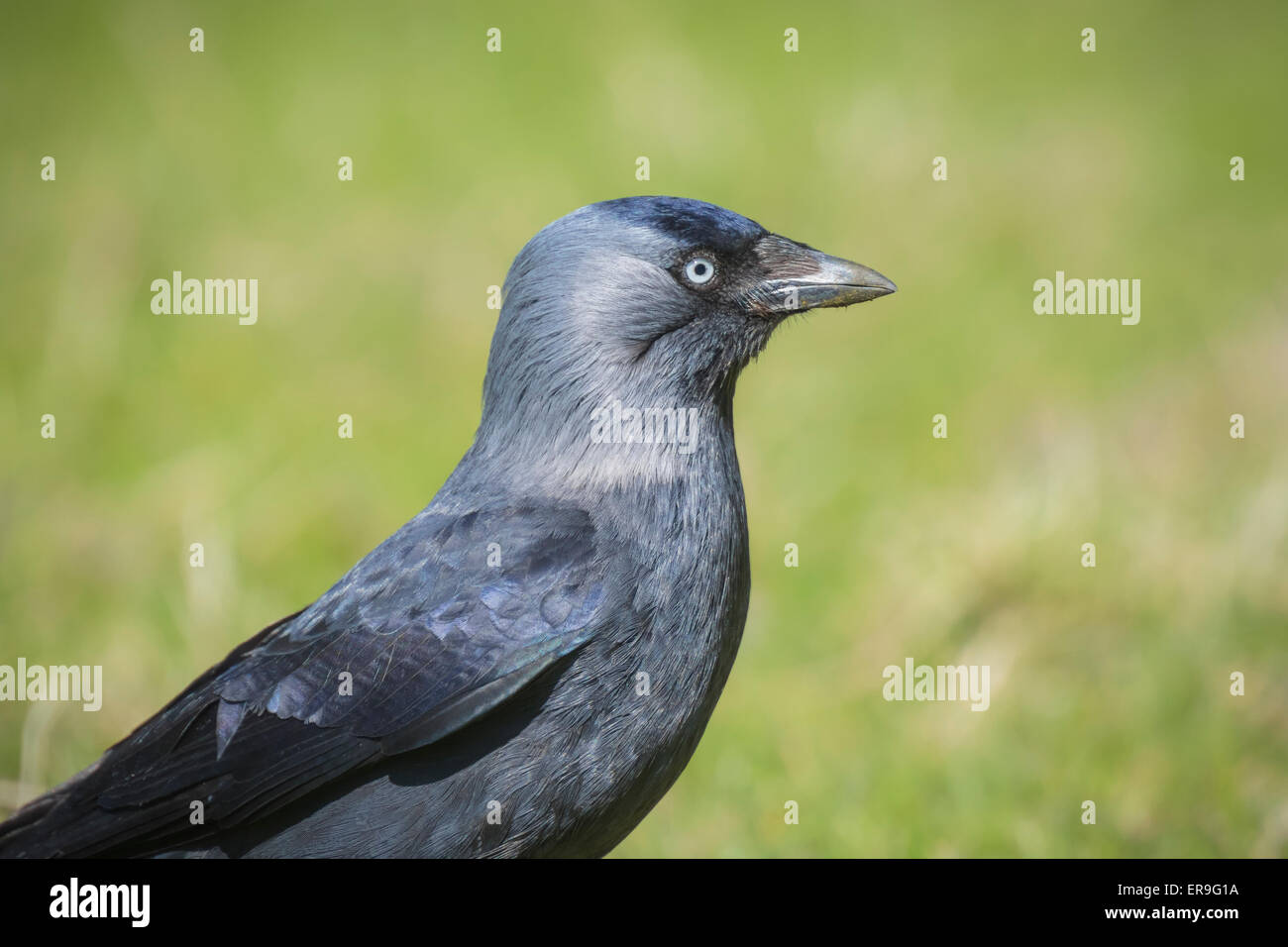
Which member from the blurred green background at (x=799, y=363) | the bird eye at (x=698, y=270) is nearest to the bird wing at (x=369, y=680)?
the bird eye at (x=698, y=270)

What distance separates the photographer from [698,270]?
4.41 metres

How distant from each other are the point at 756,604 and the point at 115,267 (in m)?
5.54

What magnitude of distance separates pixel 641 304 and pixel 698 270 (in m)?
0.22

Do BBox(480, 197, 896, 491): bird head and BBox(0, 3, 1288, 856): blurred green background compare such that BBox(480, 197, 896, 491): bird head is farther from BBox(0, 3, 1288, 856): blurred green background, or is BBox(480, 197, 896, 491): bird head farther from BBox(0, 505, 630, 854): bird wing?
BBox(0, 3, 1288, 856): blurred green background

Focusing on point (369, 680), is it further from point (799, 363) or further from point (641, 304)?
point (799, 363)

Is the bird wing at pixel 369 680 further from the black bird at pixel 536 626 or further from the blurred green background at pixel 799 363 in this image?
the blurred green background at pixel 799 363

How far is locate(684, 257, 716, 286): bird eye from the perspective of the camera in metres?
4.39

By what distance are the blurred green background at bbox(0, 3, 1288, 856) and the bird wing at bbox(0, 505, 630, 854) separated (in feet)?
5.59

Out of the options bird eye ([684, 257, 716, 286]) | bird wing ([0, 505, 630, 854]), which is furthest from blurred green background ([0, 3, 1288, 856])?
bird eye ([684, 257, 716, 286])

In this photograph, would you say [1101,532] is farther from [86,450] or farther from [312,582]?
[86,450]

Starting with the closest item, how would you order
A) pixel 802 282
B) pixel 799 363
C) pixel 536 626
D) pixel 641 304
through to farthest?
pixel 536 626 < pixel 641 304 < pixel 802 282 < pixel 799 363

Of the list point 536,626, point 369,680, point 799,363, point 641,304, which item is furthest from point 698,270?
point 799,363

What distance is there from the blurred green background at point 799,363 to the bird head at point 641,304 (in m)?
2.14
